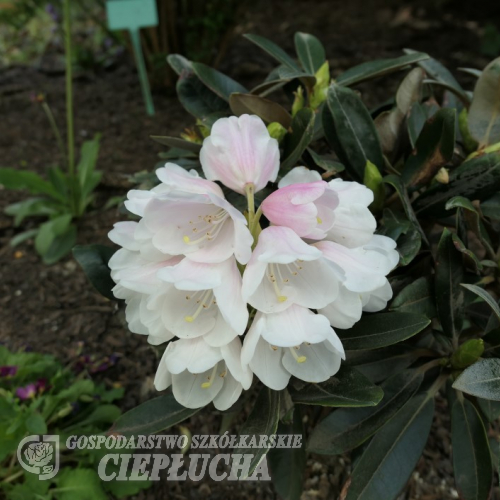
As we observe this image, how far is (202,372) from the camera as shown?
2.89 feet

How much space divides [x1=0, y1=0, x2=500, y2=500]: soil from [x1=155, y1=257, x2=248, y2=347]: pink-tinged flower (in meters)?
0.37

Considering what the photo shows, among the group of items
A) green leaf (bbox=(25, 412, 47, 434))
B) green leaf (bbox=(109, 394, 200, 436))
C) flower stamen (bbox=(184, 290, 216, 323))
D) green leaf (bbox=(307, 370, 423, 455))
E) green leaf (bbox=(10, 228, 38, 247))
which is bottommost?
green leaf (bbox=(10, 228, 38, 247))

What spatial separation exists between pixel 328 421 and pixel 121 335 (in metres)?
0.95

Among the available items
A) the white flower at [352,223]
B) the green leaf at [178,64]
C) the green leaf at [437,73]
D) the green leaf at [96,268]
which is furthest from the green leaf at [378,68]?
the green leaf at [96,268]

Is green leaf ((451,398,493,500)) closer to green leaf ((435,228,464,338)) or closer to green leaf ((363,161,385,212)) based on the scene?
green leaf ((435,228,464,338))

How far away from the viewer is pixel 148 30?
2865 millimetres

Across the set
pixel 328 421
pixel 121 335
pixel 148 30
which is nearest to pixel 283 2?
pixel 148 30

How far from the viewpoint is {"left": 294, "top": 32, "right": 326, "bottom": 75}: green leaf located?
4.55 ft

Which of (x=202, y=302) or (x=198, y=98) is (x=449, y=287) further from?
(x=198, y=98)

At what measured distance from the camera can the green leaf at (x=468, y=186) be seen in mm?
1021

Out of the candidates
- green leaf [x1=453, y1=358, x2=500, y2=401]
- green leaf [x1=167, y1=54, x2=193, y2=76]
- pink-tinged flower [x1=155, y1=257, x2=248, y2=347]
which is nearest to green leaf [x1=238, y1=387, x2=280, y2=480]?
pink-tinged flower [x1=155, y1=257, x2=248, y2=347]

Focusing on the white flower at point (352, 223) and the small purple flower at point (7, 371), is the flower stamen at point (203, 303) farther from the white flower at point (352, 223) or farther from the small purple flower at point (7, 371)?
the small purple flower at point (7, 371)

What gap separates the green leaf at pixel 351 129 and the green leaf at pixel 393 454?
54 centimetres

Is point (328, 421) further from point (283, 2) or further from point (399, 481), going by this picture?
point (283, 2)
